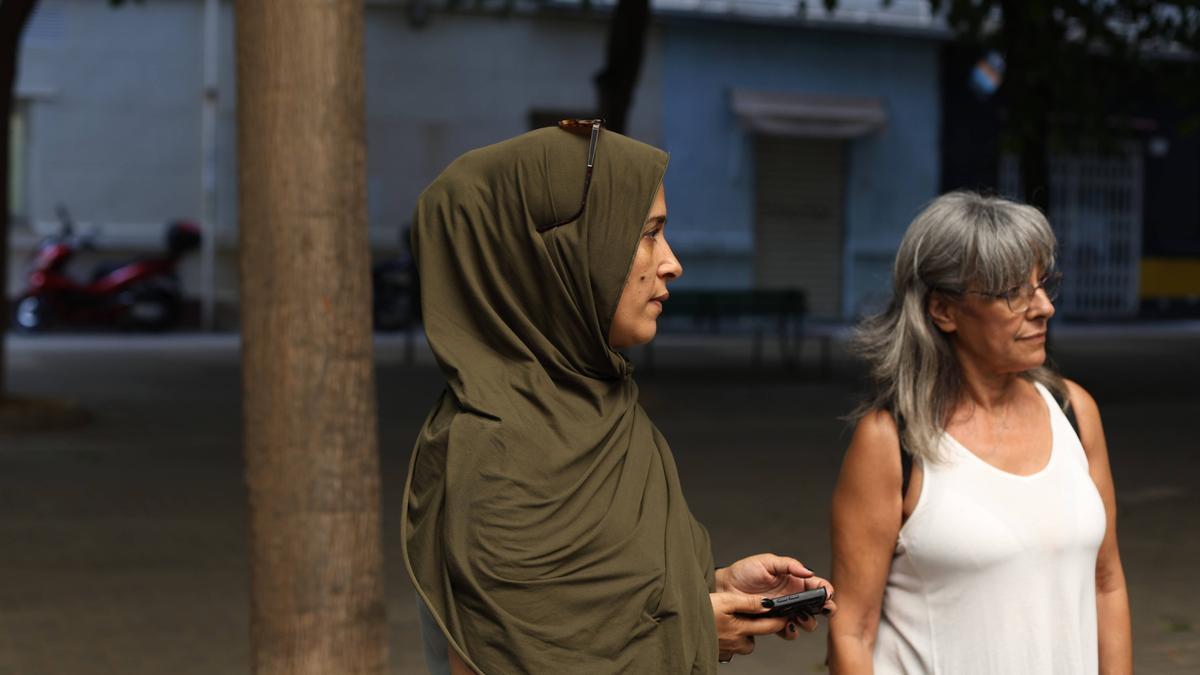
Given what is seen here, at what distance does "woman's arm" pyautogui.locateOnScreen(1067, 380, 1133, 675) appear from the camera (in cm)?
285

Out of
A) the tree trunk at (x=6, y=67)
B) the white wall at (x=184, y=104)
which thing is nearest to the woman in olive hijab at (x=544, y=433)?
the tree trunk at (x=6, y=67)

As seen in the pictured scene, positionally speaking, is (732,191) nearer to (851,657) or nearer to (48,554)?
(48,554)

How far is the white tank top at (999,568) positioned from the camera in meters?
2.71

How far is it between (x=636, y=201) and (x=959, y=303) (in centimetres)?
89

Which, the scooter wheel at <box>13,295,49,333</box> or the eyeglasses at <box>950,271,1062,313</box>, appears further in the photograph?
the scooter wheel at <box>13,295,49,333</box>

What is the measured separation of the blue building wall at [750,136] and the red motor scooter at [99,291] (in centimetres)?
785

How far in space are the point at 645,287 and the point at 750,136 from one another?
24.8 m

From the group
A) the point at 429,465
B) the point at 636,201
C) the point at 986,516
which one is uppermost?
the point at 636,201

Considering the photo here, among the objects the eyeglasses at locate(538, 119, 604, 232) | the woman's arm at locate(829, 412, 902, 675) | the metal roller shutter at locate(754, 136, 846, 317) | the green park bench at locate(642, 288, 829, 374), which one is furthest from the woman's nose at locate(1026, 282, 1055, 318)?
the metal roller shutter at locate(754, 136, 846, 317)

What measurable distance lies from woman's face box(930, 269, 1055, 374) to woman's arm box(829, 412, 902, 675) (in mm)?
212

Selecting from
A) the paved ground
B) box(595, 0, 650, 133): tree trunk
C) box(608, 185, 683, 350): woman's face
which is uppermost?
box(595, 0, 650, 133): tree trunk

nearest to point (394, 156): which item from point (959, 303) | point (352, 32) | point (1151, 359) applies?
point (1151, 359)

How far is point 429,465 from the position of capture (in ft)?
6.96

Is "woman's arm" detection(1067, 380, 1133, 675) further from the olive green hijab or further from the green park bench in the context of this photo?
the green park bench
